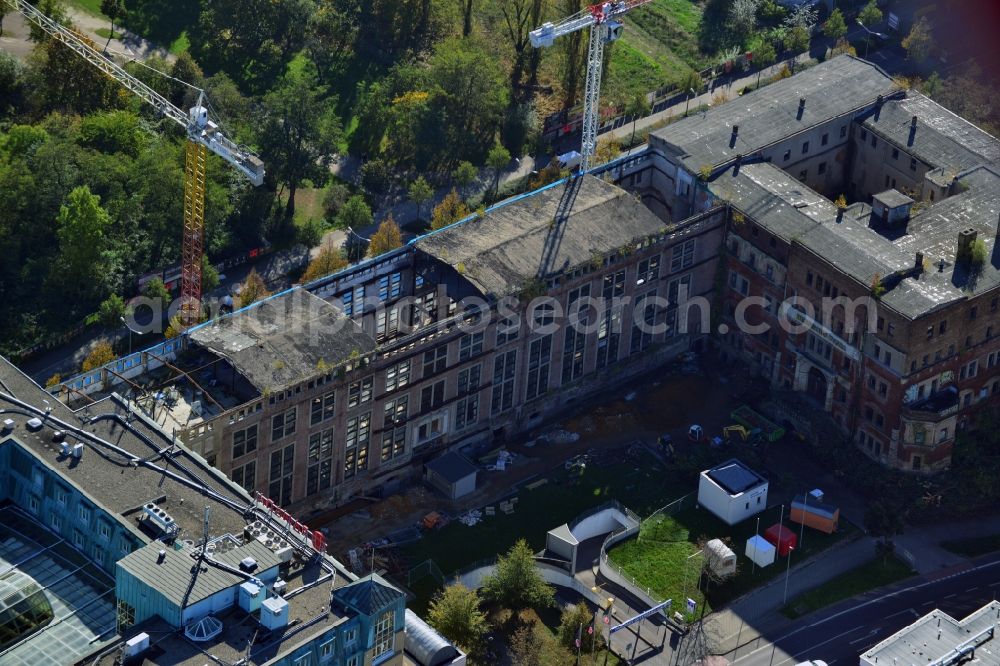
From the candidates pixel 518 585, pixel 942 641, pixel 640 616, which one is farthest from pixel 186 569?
pixel 942 641

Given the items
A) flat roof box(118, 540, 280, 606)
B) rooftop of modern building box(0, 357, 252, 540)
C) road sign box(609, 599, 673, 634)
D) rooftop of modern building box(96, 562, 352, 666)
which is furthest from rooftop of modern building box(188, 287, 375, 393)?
road sign box(609, 599, 673, 634)

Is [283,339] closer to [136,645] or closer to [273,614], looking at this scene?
[273,614]

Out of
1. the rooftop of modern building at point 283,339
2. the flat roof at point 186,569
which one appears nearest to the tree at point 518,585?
the rooftop of modern building at point 283,339

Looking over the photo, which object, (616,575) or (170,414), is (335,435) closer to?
(170,414)

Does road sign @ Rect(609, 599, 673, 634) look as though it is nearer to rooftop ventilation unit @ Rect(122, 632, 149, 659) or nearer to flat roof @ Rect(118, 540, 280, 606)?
flat roof @ Rect(118, 540, 280, 606)

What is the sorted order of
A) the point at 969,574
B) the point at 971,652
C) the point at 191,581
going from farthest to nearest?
1. the point at 969,574
2. the point at 971,652
3. the point at 191,581

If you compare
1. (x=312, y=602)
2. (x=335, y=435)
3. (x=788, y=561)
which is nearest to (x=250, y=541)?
(x=312, y=602)
